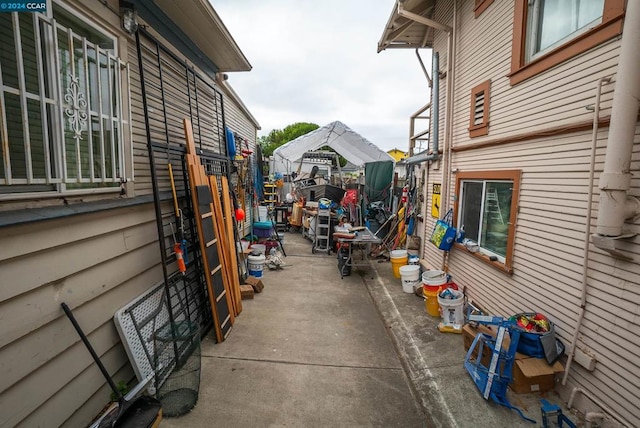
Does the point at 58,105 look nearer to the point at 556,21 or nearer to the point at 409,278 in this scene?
the point at 556,21

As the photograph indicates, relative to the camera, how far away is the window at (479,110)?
4.08m

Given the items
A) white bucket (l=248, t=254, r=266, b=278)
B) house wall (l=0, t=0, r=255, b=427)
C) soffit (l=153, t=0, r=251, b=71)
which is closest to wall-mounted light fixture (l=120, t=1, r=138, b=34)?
house wall (l=0, t=0, r=255, b=427)

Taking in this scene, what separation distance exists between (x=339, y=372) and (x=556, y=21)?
168 inches

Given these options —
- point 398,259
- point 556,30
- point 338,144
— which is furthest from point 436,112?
point 338,144

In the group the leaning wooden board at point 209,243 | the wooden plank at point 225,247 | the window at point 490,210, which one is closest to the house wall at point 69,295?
the leaning wooden board at point 209,243

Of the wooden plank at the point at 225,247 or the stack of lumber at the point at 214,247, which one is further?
the wooden plank at the point at 225,247

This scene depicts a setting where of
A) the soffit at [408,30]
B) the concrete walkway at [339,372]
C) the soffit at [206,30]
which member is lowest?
the concrete walkway at [339,372]

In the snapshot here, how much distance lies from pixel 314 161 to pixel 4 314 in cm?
1477

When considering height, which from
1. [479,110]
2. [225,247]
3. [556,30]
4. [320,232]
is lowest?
[320,232]

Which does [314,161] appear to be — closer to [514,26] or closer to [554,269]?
[514,26]

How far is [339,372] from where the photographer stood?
315 cm

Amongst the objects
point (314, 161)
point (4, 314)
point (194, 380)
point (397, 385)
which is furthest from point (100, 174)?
point (314, 161)

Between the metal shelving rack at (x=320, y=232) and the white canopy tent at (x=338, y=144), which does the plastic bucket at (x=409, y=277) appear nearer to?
the metal shelving rack at (x=320, y=232)

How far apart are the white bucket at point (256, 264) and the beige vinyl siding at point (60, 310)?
2.86 meters
